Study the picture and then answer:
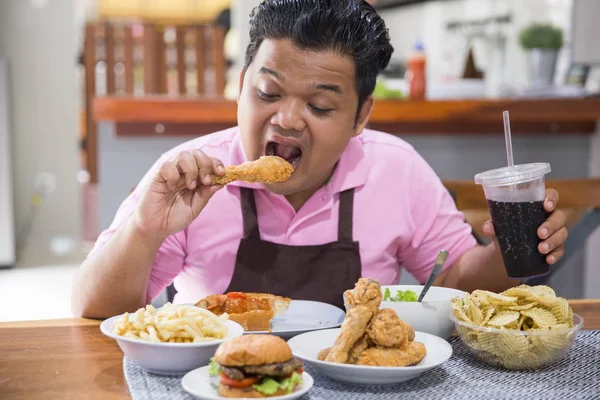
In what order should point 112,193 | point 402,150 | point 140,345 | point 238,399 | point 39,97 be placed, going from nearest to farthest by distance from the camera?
point 238,399
point 140,345
point 402,150
point 112,193
point 39,97

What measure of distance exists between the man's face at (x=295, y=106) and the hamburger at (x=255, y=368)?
0.79m

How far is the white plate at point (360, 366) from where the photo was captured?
1214 millimetres

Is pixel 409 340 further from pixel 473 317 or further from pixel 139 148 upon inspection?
pixel 139 148

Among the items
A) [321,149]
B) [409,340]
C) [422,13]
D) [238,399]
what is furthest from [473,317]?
[422,13]

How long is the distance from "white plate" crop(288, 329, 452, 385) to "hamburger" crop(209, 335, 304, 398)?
0.38ft

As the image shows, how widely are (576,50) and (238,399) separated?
372cm

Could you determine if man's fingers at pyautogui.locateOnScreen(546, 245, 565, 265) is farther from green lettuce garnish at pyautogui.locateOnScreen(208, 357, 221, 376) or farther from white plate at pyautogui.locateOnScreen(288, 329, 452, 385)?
green lettuce garnish at pyautogui.locateOnScreen(208, 357, 221, 376)

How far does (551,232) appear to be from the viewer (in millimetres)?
1641

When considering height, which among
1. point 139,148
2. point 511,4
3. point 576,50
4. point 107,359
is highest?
point 511,4

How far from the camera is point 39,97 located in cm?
654

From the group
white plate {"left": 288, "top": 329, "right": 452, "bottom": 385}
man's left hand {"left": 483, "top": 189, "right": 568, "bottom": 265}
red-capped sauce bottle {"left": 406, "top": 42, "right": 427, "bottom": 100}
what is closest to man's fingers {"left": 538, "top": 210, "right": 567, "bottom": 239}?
man's left hand {"left": 483, "top": 189, "right": 568, "bottom": 265}

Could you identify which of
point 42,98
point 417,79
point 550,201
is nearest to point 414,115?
point 417,79

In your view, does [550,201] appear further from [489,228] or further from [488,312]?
[488,312]

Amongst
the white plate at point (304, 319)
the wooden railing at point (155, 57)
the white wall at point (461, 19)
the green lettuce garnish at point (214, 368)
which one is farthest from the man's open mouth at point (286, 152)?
the white wall at point (461, 19)
